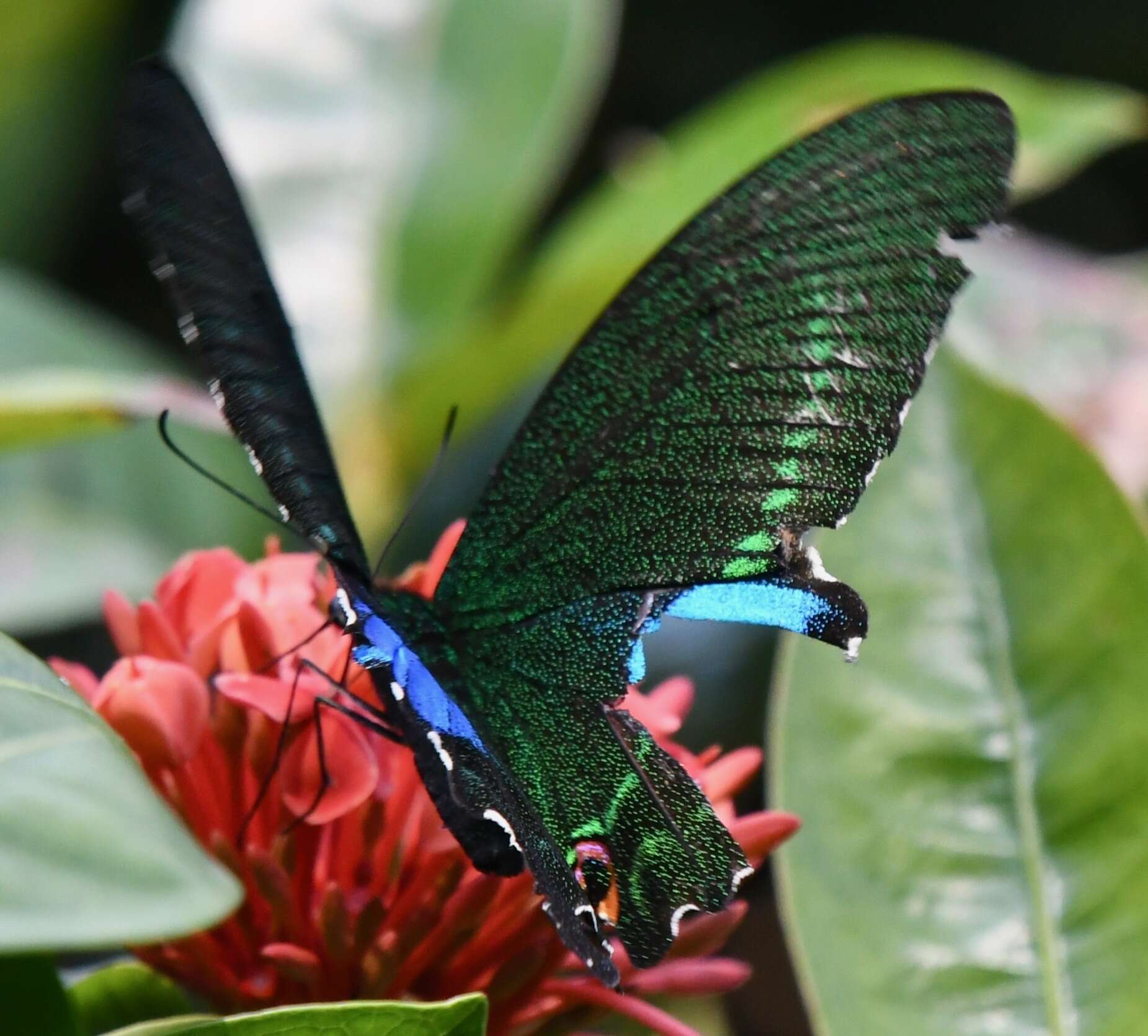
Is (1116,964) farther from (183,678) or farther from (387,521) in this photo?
(387,521)

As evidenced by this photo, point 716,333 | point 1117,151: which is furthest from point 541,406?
point 1117,151

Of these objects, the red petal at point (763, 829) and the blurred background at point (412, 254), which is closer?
the red petal at point (763, 829)

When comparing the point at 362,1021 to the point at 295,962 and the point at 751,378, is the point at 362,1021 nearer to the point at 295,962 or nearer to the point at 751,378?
the point at 295,962

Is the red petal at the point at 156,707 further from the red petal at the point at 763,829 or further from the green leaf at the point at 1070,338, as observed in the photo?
the green leaf at the point at 1070,338

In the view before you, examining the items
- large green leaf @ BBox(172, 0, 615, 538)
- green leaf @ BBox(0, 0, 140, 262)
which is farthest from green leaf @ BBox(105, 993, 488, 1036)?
green leaf @ BBox(0, 0, 140, 262)

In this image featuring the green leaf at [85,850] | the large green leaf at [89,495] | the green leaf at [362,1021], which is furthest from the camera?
the large green leaf at [89,495]

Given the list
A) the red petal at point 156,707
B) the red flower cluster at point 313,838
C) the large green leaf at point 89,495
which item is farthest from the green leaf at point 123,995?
the large green leaf at point 89,495
